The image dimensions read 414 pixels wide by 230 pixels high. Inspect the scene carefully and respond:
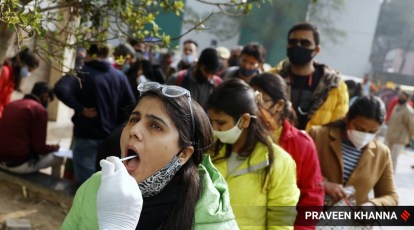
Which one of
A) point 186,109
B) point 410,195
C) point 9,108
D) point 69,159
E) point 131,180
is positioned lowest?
point 410,195

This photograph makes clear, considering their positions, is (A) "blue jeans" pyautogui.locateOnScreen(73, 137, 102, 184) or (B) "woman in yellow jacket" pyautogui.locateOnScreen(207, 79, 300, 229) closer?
(B) "woman in yellow jacket" pyautogui.locateOnScreen(207, 79, 300, 229)

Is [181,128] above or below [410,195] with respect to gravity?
above

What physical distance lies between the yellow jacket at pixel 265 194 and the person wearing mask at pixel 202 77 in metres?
2.48

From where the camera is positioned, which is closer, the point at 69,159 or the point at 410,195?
the point at 69,159

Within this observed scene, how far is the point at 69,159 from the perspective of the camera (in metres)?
5.34

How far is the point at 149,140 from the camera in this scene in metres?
1.70

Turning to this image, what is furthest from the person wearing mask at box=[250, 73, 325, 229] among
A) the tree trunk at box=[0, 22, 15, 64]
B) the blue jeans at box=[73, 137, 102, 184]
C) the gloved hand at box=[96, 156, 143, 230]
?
the blue jeans at box=[73, 137, 102, 184]

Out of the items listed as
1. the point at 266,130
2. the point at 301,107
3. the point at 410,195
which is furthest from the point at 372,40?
the point at 266,130

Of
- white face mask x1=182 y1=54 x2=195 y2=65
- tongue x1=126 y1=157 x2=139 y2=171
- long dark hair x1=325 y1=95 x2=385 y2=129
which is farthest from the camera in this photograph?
white face mask x1=182 y1=54 x2=195 y2=65

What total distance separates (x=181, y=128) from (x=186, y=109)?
8 cm

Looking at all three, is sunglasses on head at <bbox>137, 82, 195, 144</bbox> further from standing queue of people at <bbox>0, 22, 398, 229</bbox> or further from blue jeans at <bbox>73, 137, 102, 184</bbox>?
blue jeans at <bbox>73, 137, 102, 184</bbox>

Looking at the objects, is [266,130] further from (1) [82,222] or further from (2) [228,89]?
(1) [82,222]

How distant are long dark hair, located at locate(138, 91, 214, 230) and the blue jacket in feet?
9.13

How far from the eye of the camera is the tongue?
168 centimetres
